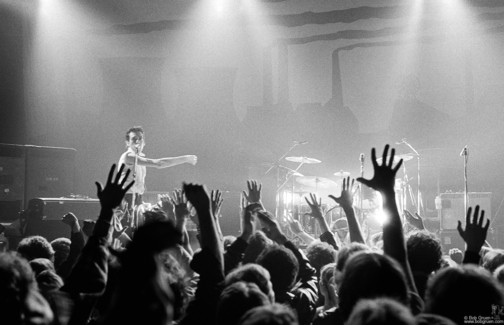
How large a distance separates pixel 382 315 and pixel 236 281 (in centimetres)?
97

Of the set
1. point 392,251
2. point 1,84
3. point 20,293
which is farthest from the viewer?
point 1,84

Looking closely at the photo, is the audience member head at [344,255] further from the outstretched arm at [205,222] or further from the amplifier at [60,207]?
the amplifier at [60,207]

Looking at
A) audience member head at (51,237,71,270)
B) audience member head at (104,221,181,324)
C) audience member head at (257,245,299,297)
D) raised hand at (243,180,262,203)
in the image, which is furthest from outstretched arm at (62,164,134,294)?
audience member head at (51,237,71,270)

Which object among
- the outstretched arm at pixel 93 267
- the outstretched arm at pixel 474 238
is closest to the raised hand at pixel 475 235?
the outstretched arm at pixel 474 238

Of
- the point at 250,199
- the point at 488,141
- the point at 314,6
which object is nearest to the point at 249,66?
the point at 314,6

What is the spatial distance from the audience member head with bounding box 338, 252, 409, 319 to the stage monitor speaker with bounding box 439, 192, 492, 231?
29.4ft

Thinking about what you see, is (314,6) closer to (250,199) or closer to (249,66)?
(249,66)

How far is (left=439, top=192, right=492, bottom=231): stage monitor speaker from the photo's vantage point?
10.2 metres

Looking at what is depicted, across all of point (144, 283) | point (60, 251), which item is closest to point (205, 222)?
point (144, 283)

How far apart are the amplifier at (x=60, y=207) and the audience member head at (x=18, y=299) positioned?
6.06 m

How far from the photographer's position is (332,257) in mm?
3754

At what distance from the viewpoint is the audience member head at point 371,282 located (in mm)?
1776

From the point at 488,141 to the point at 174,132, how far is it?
7.17 meters

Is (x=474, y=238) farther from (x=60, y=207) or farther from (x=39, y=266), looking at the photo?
(x=60, y=207)
